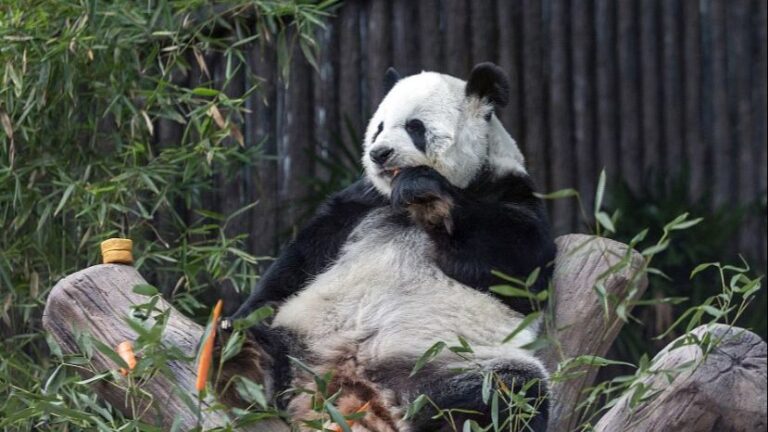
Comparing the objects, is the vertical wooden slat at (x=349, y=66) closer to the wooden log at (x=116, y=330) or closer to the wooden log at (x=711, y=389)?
the wooden log at (x=116, y=330)

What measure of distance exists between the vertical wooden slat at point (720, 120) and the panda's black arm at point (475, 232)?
3619mm

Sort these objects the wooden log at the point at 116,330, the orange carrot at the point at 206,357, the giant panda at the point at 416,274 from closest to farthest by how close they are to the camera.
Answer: the orange carrot at the point at 206,357, the wooden log at the point at 116,330, the giant panda at the point at 416,274

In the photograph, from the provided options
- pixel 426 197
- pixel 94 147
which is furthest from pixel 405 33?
pixel 426 197

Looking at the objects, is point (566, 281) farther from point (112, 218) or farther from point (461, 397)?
point (112, 218)

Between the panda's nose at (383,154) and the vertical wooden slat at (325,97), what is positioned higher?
the panda's nose at (383,154)

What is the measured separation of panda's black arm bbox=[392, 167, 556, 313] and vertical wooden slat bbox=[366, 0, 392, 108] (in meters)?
3.15

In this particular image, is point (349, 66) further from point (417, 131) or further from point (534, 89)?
point (417, 131)

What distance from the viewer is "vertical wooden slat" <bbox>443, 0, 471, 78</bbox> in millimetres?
6812

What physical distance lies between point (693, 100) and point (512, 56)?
1053mm

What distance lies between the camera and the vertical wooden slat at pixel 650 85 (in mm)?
7016

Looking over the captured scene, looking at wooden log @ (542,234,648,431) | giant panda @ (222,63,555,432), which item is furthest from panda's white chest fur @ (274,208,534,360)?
wooden log @ (542,234,648,431)

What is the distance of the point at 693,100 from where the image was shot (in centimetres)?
702

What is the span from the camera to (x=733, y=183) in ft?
23.0

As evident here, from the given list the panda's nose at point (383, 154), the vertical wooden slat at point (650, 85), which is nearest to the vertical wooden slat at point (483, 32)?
the vertical wooden slat at point (650, 85)
